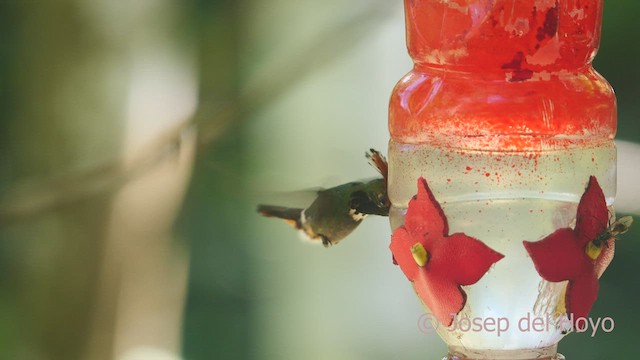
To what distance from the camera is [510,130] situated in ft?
2.00

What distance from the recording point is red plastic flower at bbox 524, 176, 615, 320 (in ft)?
2.02

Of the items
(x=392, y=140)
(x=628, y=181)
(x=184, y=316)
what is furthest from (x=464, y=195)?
(x=184, y=316)

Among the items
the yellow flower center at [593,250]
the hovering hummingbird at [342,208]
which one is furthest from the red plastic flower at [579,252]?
the hovering hummingbird at [342,208]

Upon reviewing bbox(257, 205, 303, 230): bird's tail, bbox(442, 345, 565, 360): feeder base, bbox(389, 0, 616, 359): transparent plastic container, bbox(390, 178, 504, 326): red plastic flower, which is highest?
A: bbox(389, 0, 616, 359): transparent plastic container

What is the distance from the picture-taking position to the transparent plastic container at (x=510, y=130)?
61 centimetres

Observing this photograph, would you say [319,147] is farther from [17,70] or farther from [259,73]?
[17,70]

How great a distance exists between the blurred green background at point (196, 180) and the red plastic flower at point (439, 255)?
0.57 metres

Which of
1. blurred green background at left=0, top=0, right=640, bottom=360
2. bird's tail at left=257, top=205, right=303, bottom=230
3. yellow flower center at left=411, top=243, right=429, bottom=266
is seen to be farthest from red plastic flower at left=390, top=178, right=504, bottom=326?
blurred green background at left=0, top=0, right=640, bottom=360

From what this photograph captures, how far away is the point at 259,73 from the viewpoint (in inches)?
49.9

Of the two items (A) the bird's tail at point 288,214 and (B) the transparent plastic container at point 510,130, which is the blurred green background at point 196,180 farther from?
(B) the transparent plastic container at point 510,130

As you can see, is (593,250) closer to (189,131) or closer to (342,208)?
(342,208)

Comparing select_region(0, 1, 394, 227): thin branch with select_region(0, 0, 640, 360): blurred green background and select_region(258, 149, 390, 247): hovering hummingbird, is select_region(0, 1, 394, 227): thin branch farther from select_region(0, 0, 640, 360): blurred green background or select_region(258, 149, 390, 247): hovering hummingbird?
select_region(258, 149, 390, 247): hovering hummingbird

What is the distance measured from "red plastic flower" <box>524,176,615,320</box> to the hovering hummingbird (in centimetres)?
16

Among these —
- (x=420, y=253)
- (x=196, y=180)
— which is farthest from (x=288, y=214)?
(x=196, y=180)
